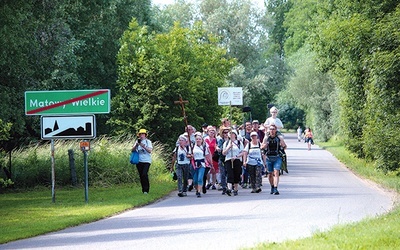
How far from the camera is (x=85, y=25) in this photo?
156 feet

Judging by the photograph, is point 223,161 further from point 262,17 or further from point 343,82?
point 262,17

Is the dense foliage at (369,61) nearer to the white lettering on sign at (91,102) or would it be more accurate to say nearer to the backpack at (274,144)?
the backpack at (274,144)

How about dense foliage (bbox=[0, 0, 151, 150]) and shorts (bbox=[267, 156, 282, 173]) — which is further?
dense foliage (bbox=[0, 0, 151, 150])

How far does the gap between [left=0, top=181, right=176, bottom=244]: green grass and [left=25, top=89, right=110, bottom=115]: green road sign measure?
7.69ft

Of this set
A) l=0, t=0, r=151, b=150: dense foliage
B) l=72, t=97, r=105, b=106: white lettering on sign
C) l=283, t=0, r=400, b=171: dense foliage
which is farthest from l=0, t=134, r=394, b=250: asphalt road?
l=0, t=0, r=151, b=150: dense foliage

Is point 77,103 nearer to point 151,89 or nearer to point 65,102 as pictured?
point 65,102

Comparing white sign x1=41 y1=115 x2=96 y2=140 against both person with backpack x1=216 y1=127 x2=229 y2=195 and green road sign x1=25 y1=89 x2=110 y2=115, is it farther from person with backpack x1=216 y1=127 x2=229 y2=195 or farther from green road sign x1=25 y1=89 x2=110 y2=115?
person with backpack x1=216 y1=127 x2=229 y2=195

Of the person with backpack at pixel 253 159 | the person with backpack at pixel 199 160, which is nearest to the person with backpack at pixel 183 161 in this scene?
the person with backpack at pixel 199 160

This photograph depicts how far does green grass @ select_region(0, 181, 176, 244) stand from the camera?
1769 cm

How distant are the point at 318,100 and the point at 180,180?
189 ft

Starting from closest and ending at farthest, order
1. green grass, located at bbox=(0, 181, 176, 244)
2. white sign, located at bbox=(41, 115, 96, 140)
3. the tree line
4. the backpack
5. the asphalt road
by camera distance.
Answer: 1. the asphalt road
2. green grass, located at bbox=(0, 181, 176, 244)
3. white sign, located at bbox=(41, 115, 96, 140)
4. the backpack
5. the tree line

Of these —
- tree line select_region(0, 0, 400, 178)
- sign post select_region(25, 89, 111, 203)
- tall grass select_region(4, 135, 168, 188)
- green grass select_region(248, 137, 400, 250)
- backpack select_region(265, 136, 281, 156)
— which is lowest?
green grass select_region(248, 137, 400, 250)

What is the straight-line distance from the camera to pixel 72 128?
23.9 m

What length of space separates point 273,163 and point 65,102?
5587 millimetres
